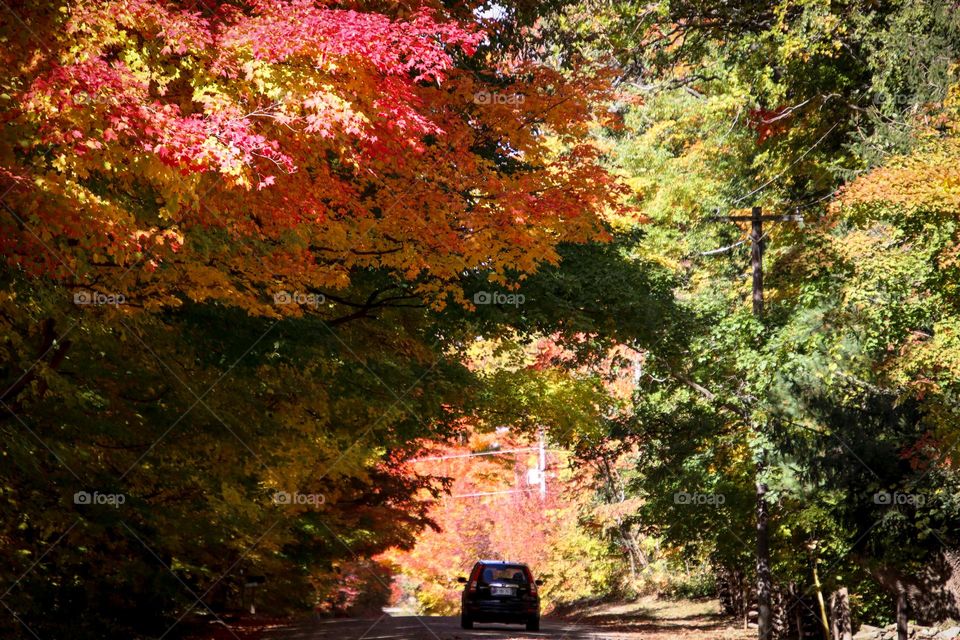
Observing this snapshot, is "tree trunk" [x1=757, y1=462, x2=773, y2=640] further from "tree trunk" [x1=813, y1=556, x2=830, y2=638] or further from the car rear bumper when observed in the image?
the car rear bumper

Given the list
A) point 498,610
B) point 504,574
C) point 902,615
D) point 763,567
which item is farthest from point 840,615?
point 498,610

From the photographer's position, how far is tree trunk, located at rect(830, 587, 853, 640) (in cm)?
2448

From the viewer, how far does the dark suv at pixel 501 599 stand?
23.2 meters

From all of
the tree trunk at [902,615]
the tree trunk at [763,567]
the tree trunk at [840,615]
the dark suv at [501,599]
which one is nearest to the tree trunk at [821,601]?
the tree trunk at [840,615]

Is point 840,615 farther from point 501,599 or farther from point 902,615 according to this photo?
point 501,599

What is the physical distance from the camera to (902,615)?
21.4 m

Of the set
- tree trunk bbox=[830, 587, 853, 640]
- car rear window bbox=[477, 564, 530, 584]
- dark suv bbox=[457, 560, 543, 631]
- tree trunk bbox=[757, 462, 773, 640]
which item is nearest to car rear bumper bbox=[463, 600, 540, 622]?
dark suv bbox=[457, 560, 543, 631]

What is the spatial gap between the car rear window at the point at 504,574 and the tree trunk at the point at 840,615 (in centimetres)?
731

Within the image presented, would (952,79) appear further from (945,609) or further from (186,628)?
(186,628)

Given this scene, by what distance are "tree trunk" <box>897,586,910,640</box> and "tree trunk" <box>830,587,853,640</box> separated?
2592 mm

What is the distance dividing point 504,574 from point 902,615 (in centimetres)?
797

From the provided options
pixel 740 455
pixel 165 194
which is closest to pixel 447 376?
pixel 740 455

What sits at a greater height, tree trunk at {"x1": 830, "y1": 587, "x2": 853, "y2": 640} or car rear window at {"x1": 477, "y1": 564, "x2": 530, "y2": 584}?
car rear window at {"x1": 477, "y1": 564, "x2": 530, "y2": 584}

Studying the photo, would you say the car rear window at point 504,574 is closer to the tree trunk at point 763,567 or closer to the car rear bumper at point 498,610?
the car rear bumper at point 498,610
